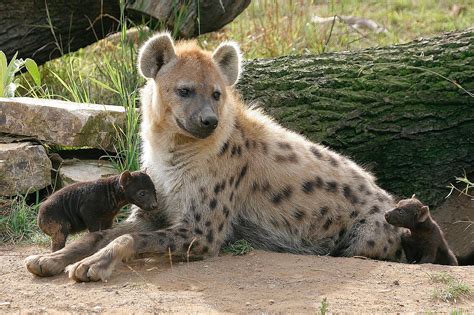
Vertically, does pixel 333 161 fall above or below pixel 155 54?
below

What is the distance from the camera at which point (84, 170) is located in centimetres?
671

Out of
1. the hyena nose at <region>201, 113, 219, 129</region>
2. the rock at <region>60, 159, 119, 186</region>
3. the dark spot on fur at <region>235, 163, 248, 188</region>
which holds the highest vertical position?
the hyena nose at <region>201, 113, 219, 129</region>

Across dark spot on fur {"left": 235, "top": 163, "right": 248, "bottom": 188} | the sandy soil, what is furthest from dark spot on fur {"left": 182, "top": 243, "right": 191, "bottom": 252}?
dark spot on fur {"left": 235, "top": 163, "right": 248, "bottom": 188}

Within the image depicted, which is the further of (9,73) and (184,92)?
(9,73)

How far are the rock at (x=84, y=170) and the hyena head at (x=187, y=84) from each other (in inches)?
44.9

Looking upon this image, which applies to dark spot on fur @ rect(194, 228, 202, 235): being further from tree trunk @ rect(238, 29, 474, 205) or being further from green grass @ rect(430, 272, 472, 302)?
tree trunk @ rect(238, 29, 474, 205)

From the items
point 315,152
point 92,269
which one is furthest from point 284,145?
point 92,269

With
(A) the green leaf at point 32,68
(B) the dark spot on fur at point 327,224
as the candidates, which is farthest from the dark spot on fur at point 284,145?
(A) the green leaf at point 32,68

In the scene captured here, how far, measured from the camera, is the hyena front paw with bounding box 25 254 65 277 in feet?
16.5

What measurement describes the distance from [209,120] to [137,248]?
880 mm

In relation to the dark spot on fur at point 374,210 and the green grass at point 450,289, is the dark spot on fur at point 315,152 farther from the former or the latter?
the green grass at point 450,289

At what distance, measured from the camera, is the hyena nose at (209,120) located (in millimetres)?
5277

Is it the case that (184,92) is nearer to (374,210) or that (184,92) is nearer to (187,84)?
(187,84)

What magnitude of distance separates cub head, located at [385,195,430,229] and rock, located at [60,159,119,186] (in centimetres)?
222
